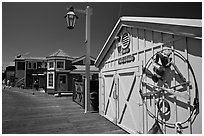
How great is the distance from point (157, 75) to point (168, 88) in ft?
1.24

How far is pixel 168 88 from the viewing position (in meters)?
3.08

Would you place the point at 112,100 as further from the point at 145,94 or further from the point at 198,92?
the point at 198,92

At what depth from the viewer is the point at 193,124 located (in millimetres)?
2613

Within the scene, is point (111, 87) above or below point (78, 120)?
above

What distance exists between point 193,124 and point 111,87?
3.23m

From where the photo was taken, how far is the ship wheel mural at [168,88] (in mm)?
2655

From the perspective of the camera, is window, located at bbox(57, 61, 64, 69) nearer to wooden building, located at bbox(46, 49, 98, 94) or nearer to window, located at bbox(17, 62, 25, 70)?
wooden building, located at bbox(46, 49, 98, 94)

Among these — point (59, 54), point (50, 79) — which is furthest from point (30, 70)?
point (59, 54)

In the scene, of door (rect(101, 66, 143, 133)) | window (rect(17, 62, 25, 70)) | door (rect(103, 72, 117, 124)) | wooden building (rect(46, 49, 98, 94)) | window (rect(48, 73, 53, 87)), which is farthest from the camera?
window (rect(17, 62, 25, 70))

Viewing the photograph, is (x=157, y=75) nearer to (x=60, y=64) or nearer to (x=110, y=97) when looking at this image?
(x=110, y=97)

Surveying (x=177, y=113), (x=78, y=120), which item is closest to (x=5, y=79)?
(x=78, y=120)

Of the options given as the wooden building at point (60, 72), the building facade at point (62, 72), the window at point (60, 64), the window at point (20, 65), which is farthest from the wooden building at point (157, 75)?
the window at point (20, 65)

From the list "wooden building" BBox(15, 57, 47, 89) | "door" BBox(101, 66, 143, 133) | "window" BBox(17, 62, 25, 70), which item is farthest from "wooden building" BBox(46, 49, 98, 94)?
"door" BBox(101, 66, 143, 133)

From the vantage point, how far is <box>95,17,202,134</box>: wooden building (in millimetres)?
2611
